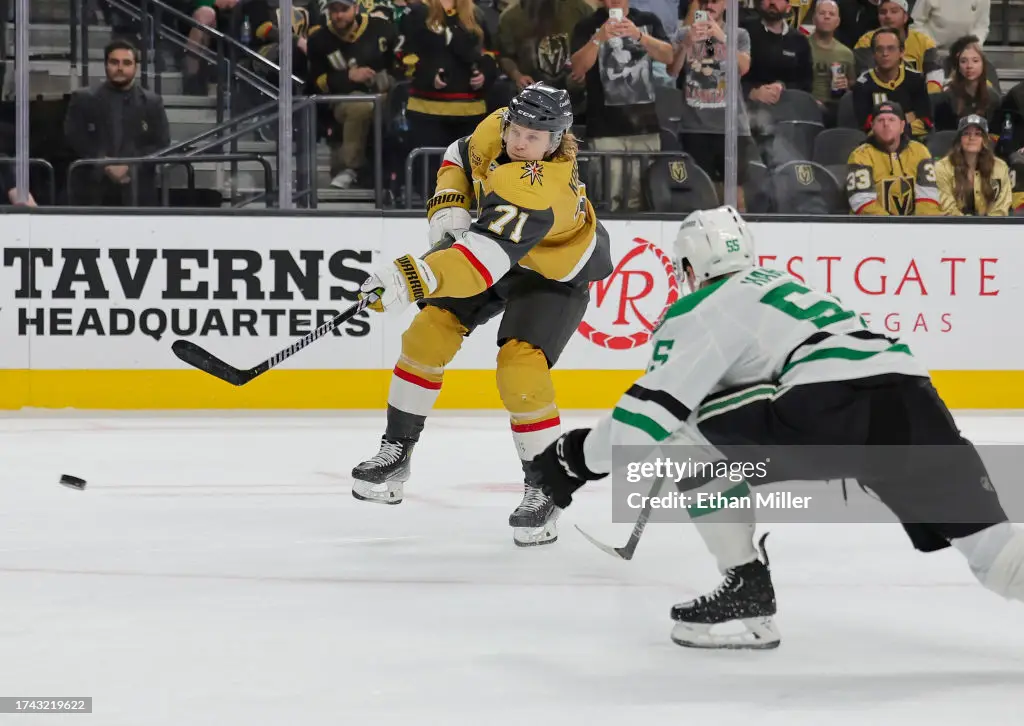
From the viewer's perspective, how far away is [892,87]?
6.67 meters

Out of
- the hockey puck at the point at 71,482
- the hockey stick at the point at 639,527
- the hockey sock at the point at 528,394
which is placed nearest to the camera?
the hockey stick at the point at 639,527

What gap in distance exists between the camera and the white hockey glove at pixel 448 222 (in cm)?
356

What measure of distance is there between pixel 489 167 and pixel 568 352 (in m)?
2.75

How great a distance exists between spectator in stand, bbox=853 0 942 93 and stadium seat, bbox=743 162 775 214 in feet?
2.42

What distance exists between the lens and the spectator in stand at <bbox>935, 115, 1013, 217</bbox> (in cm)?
657

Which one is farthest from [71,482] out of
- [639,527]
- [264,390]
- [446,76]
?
[446,76]

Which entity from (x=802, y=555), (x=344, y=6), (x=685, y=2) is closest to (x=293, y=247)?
(x=344, y=6)

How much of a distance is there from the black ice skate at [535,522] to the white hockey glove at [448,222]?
621 millimetres

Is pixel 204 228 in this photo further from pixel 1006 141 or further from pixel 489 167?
pixel 1006 141

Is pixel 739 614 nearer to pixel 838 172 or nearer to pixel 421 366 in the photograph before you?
pixel 421 366

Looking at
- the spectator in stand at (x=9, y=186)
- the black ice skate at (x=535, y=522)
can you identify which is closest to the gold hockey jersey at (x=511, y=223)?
the black ice skate at (x=535, y=522)

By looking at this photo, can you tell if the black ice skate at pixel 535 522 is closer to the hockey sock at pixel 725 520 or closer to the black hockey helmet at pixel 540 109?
the black hockey helmet at pixel 540 109

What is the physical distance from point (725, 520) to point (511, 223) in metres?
1.17

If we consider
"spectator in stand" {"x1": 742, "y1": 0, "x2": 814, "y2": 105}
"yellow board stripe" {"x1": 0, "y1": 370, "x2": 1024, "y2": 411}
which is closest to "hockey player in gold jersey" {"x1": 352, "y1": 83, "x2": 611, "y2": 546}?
"yellow board stripe" {"x1": 0, "y1": 370, "x2": 1024, "y2": 411}
